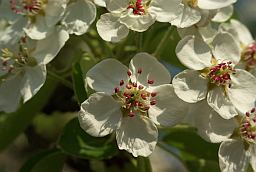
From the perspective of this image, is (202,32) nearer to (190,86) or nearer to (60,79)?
(190,86)

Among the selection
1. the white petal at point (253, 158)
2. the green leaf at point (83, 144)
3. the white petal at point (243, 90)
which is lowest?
the green leaf at point (83, 144)

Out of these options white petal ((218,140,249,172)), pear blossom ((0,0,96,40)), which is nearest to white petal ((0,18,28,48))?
pear blossom ((0,0,96,40))

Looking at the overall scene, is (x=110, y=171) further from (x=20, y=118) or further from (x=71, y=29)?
(x=71, y=29)

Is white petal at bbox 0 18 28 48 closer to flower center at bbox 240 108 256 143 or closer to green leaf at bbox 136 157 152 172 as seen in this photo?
green leaf at bbox 136 157 152 172

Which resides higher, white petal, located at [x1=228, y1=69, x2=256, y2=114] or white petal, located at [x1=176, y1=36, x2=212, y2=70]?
white petal, located at [x1=176, y1=36, x2=212, y2=70]

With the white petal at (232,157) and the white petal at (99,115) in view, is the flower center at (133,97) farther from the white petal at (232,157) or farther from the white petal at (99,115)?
the white petal at (232,157)

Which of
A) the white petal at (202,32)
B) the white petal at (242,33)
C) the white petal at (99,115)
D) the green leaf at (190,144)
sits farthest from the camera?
the white petal at (242,33)

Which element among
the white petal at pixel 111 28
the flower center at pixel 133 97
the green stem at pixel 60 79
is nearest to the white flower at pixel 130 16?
the white petal at pixel 111 28
